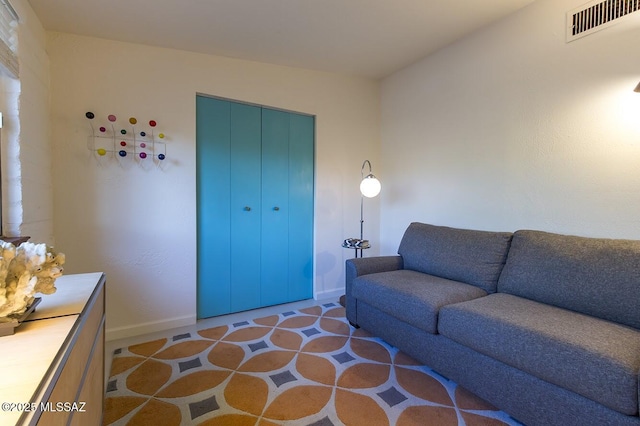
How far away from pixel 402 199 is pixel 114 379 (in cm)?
293

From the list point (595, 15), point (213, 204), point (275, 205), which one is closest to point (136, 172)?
point (213, 204)

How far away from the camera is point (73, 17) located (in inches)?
81.5

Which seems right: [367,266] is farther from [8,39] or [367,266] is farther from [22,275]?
[8,39]

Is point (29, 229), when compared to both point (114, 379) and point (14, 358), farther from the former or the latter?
point (14, 358)

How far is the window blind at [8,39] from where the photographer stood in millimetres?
1517

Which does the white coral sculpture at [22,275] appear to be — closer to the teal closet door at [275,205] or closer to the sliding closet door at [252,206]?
the sliding closet door at [252,206]

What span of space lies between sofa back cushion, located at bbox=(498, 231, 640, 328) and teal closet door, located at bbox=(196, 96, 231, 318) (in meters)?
2.36

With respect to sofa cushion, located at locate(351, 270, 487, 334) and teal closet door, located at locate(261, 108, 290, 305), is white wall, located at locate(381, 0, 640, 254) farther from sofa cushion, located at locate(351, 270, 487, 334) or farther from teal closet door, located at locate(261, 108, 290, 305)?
teal closet door, located at locate(261, 108, 290, 305)

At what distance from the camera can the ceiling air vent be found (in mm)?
1693

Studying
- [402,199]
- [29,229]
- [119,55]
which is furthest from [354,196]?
[29,229]

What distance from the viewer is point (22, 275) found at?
885 mm

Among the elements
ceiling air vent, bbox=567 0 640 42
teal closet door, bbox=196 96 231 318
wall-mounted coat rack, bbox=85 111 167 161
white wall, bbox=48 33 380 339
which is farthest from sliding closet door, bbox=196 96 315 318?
ceiling air vent, bbox=567 0 640 42

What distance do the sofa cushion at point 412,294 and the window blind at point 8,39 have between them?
255 cm

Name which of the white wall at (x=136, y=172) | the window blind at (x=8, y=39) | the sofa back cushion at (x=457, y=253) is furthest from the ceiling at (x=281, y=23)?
the sofa back cushion at (x=457, y=253)
